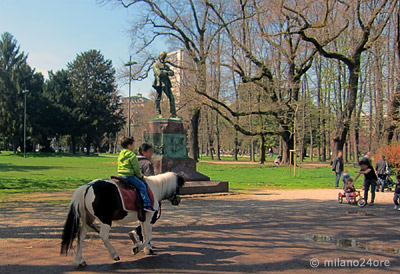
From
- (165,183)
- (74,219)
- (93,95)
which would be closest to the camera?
(74,219)

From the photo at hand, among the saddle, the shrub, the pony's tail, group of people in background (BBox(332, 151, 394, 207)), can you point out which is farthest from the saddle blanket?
the shrub

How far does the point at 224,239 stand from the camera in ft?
24.1

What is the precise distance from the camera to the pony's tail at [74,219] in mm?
5551

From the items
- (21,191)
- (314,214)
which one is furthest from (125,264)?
(21,191)

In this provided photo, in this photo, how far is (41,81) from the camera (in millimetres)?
65312

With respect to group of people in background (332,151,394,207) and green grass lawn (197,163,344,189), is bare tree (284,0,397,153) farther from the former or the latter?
group of people in background (332,151,394,207)

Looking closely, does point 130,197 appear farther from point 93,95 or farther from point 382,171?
point 93,95

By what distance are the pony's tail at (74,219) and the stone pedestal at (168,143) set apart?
9.39 meters

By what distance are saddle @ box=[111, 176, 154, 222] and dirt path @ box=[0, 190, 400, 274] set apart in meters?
0.76

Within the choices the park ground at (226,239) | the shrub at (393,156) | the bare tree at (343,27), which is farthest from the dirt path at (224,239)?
the bare tree at (343,27)

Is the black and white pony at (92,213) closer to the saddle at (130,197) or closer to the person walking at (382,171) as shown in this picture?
the saddle at (130,197)

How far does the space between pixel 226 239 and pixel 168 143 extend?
8.36 metres

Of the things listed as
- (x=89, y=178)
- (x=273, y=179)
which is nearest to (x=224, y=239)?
(x=89, y=178)

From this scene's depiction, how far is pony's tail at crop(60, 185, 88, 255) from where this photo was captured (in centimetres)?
555
